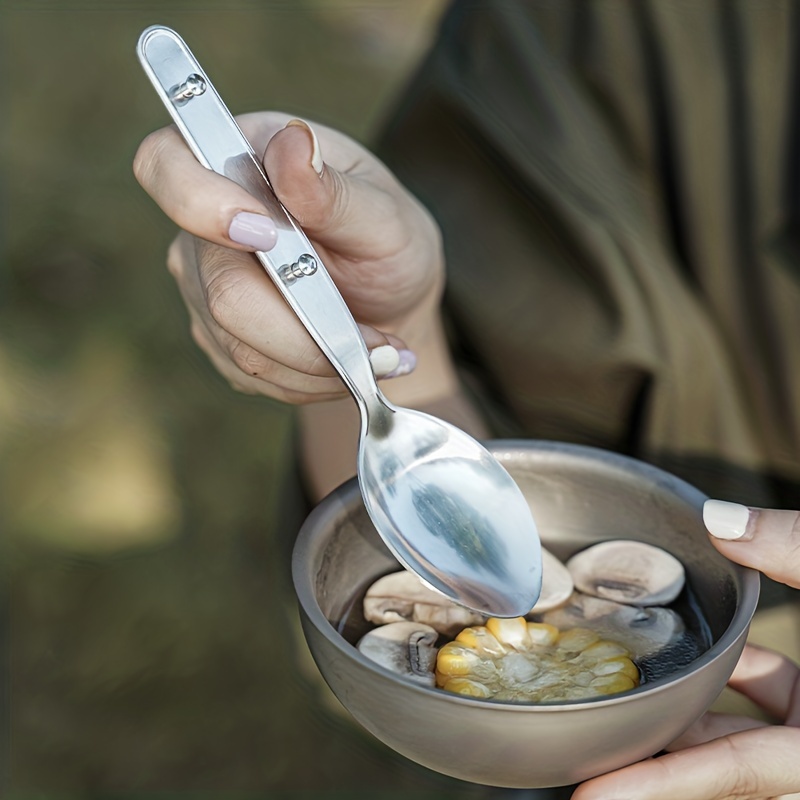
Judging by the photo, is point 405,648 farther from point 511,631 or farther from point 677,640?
point 677,640

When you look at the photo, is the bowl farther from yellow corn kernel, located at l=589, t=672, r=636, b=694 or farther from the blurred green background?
the blurred green background

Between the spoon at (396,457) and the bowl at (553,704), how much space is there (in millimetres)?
36

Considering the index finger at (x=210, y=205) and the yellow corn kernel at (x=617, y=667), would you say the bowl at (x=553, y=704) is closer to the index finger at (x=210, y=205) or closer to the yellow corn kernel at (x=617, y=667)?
the yellow corn kernel at (x=617, y=667)

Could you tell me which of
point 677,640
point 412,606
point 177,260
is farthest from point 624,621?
point 177,260

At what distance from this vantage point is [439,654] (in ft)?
1.87

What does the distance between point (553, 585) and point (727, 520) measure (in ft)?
0.42

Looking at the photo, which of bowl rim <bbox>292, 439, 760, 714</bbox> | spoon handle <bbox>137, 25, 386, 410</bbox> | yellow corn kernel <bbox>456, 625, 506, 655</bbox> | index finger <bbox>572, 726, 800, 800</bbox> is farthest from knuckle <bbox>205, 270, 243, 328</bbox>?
index finger <bbox>572, 726, 800, 800</bbox>

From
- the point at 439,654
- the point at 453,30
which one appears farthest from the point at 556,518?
the point at 453,30

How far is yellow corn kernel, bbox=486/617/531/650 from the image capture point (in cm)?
60

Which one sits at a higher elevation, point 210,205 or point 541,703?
point 210,205

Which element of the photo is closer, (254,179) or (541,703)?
(541,703)

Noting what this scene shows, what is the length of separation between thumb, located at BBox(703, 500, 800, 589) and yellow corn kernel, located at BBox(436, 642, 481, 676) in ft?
0.55

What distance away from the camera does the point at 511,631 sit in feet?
1.97

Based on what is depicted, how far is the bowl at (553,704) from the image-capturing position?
476 millimetres
